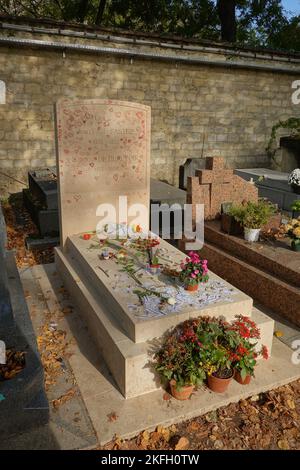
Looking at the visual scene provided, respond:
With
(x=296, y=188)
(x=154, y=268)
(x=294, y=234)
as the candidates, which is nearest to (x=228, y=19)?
(x=296, y=188)

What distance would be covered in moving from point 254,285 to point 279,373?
164 cm

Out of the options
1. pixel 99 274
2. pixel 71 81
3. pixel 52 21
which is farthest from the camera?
pixel 71 81

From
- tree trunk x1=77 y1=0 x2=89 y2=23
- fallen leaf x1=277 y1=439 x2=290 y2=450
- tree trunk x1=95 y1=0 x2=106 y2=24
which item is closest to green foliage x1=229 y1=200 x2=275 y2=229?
fallen leaf x1=277 y1=439 x2=290 y2=450

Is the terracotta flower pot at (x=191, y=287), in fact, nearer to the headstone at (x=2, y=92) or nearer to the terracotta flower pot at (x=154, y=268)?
the terracotta flower pot at (x=154, y=268)

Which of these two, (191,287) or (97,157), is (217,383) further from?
(97,157)

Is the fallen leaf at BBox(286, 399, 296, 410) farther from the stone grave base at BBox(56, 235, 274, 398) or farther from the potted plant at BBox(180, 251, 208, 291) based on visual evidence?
the potted plant at BBox(180, 251, 208, 291)

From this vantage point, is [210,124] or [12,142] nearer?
[12,142]

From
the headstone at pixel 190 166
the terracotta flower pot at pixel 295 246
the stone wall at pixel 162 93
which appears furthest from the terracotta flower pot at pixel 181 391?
the stone wall at pixel 162 93

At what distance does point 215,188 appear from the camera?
243 inches

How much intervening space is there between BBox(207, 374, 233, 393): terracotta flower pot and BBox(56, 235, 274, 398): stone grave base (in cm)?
50

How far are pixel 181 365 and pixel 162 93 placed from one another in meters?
9.81

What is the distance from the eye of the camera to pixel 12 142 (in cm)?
973
